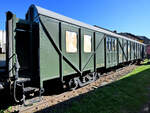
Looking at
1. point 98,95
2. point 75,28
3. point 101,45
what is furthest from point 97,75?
point 75,28

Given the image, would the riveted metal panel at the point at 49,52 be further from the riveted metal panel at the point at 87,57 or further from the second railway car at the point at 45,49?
the riveted metal panel at the point at 87,57

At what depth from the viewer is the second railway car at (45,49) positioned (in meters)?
3.69

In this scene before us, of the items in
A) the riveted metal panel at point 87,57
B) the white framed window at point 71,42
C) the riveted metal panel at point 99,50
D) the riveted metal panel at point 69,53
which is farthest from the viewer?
the riveted metal panel at point 99,50

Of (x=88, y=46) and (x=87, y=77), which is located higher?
(x=88, y=46)

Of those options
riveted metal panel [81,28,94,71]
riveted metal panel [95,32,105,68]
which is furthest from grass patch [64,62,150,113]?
riveted metal panel [95,32,105,68]

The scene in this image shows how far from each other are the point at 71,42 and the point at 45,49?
1.37m

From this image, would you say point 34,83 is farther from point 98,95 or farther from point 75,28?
point 75,28

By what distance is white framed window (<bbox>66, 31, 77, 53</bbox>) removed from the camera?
4809 millimetres

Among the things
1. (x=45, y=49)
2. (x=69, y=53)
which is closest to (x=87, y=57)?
(x=69, y=53)

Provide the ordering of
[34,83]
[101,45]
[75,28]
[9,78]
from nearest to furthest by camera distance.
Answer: [9,78] < [34,83] < [75,28] < [101,45]

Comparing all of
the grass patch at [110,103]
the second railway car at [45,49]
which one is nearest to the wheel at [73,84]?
the second railway car at [45,49]

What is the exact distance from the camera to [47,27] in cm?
407

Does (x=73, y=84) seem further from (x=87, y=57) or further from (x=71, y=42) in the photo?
(x=71, y=42)

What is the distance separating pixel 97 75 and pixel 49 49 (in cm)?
438
